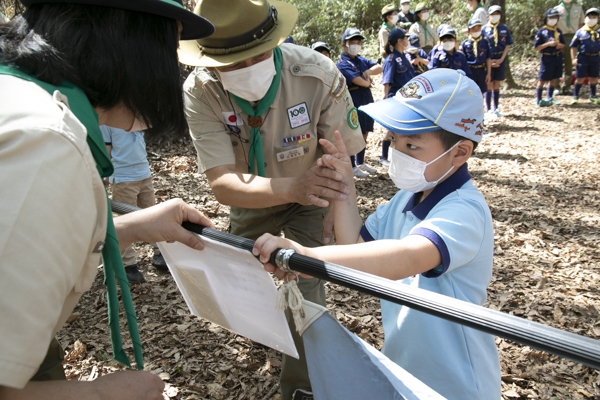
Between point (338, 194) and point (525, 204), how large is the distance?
4960 mm

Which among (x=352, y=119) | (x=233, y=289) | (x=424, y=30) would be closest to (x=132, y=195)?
(x=352, y=119)

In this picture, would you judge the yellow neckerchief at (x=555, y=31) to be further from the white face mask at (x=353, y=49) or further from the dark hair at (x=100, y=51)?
the dark hair at (x=100, y=51)

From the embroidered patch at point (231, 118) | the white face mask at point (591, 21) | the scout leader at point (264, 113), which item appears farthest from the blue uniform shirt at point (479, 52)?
the embroidered patch at point (231, 118)

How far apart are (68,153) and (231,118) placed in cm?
193

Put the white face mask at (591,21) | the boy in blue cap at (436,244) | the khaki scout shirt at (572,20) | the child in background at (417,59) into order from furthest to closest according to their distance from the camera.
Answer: the khaki scout shirt at (572,20) < the white face mask at (591,21) < the child in background at (417,59) < the boy in blue cap at (436,244)

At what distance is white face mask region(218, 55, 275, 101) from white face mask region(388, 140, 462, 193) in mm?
984

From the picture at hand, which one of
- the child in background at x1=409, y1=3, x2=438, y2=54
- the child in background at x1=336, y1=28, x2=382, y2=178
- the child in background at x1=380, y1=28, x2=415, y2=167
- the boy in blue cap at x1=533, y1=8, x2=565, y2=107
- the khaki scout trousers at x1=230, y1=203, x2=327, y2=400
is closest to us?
the khaki scout trousers at x1=230, y1=203, x2=327, y2=400

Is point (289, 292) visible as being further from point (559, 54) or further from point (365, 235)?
point (559, 54)

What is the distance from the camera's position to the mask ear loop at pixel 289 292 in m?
1.47

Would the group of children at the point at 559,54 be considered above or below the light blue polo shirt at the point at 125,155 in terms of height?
below

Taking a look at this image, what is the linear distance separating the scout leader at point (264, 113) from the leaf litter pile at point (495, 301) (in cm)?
41

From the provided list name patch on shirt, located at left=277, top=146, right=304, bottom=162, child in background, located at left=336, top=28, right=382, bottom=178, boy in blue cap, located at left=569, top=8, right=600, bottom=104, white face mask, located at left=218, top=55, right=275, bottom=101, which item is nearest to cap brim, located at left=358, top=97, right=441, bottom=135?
white face mask, located at left=218, top=55, right=275, bottom=101

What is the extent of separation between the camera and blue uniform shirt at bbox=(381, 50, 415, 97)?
8305 mm

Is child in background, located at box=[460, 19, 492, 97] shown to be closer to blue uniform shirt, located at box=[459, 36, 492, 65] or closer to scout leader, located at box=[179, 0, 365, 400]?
blue uniform shirt, located at box=[459, 36, 492, 65]
